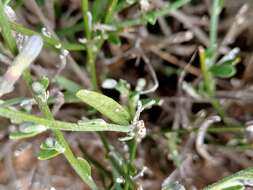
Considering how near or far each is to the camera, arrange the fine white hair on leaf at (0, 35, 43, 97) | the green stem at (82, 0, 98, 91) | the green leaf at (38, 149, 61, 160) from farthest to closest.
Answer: the green stem at (82, 0, 98, 91), the green leaf at (38, 149, 61, 160), the fine white hair on leaf at (0, 35, 43, 97)

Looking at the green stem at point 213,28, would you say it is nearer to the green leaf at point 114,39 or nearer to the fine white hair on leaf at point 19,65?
the green leaf at point 114,39

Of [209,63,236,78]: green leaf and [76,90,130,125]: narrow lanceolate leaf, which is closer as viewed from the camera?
[76,90,130,125]: narrow lanceolate leaf

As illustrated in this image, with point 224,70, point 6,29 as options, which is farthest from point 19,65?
point 224,70

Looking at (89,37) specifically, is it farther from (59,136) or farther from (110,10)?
→ (59,136)

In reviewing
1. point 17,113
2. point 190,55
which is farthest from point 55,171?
point 17,113

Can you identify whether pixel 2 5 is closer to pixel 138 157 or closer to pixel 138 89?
pixel 138 89

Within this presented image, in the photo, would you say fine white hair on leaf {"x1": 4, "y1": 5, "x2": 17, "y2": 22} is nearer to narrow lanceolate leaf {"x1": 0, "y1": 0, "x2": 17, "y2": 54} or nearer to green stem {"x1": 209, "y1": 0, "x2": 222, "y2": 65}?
narrow lanceolate leaf {"x1": 0, "y1": 0, "x2": 17, "y2": 54}

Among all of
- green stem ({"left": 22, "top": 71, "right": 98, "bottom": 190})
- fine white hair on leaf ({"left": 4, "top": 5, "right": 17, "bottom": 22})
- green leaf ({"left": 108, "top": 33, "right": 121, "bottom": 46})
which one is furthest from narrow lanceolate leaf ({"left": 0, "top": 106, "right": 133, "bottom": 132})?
green leaf ({"left": 108, "top": 33, "right": 121, "bottom": 46})

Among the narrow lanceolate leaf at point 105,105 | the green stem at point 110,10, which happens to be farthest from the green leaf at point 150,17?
the narrow lanceolate leaf at point 105,105
